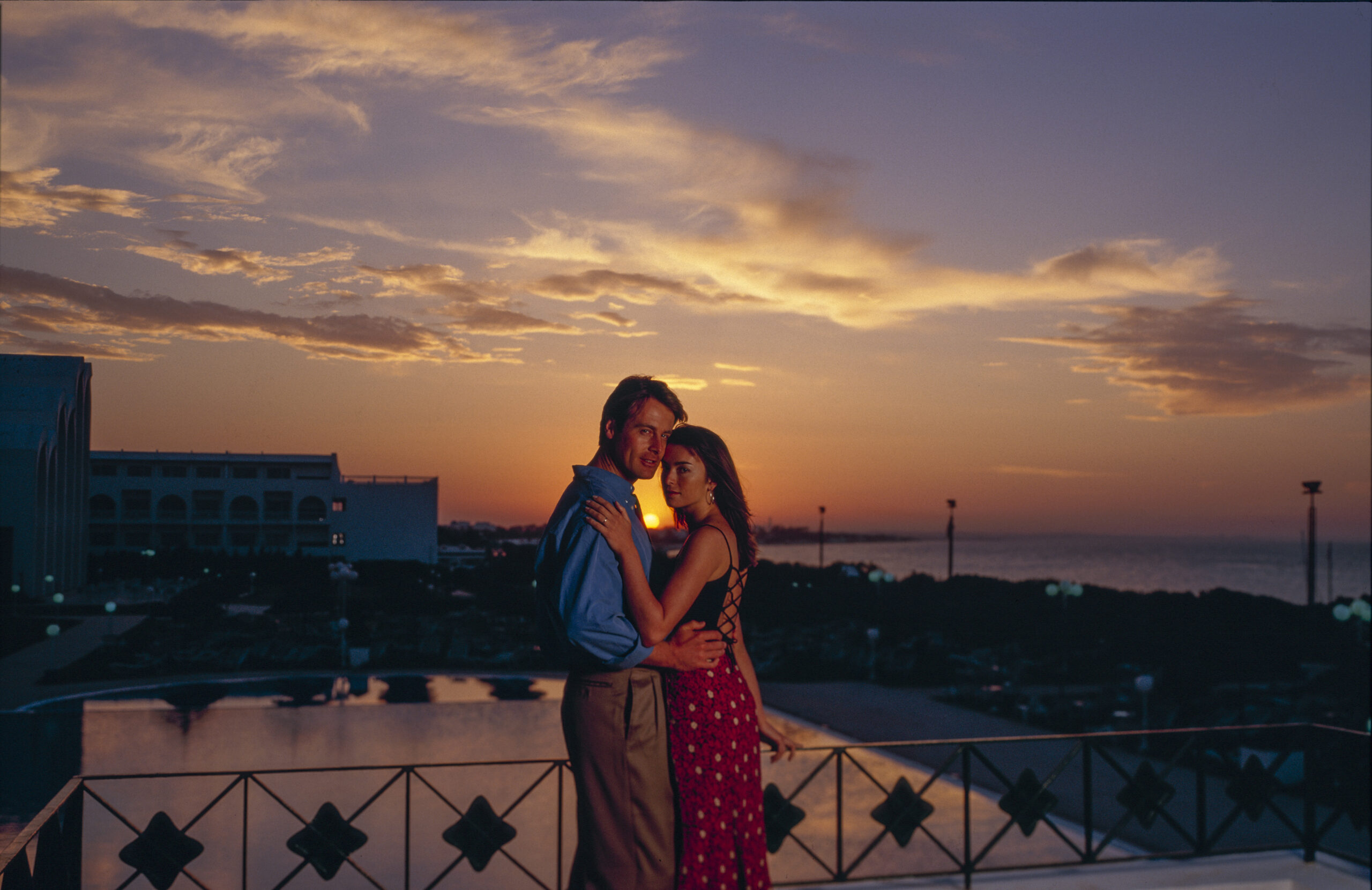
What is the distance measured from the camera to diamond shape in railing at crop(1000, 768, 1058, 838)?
517cm

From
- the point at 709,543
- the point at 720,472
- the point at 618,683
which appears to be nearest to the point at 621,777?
the point at 618,683

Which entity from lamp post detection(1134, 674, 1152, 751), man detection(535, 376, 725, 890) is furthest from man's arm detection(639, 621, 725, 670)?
lamp post detection(1134, 674, 1152, 751)

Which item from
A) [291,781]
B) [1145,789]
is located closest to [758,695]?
[1145,789]

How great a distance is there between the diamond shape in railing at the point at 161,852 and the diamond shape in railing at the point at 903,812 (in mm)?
3347

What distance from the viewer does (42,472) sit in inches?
883

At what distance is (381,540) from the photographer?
167 ft

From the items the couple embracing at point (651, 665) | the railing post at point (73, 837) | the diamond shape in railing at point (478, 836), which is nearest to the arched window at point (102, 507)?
the diamond shape in railing at point (478, 836)

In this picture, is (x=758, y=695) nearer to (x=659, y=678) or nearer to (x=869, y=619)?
(x=659, y=678)

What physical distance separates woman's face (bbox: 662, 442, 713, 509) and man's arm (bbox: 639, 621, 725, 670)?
1.15ft

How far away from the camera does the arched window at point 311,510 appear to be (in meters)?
50.8

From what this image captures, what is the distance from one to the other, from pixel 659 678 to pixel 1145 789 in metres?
4.02

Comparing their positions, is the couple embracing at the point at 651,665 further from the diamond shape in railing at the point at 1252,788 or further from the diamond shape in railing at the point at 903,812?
the diamond shape in railing at the point at 1252,788

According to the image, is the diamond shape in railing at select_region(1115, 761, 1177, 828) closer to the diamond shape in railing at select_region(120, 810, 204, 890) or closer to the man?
the man

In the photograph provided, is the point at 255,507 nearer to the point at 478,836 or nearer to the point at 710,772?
the point at 478,836
